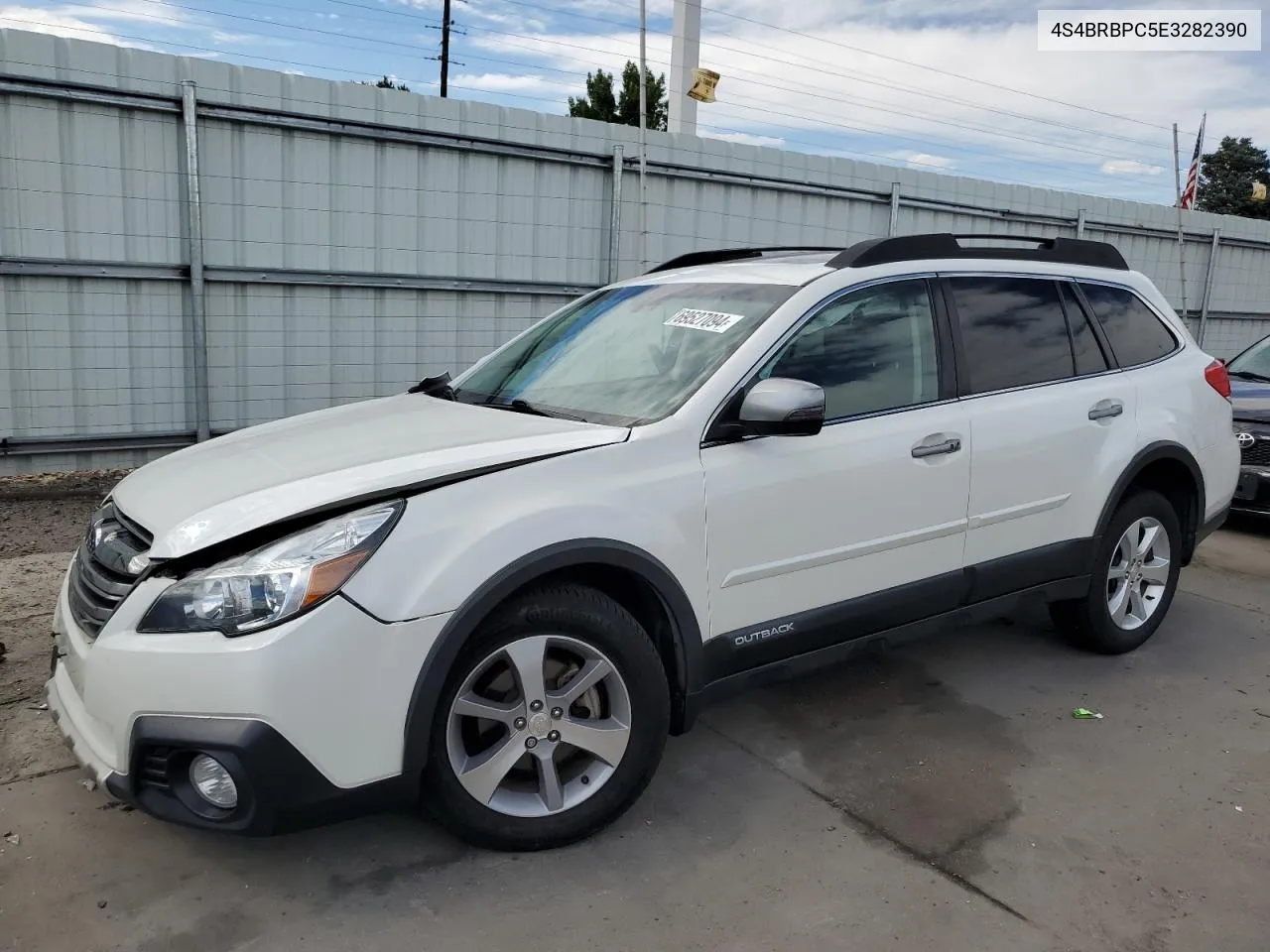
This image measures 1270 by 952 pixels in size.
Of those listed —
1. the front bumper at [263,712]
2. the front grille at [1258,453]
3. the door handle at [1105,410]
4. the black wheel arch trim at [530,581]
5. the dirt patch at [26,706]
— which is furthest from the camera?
the front grille at [1258,453]

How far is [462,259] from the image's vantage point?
26.2 feet

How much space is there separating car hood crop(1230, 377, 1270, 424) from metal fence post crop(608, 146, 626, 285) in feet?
15.9

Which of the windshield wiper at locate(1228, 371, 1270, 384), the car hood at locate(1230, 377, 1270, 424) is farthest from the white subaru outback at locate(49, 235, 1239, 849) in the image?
the windshield wiper at locate(1228, 371, 1270, 384)

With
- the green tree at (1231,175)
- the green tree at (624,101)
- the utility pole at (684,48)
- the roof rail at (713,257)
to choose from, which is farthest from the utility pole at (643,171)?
the green tree at (1231,175)

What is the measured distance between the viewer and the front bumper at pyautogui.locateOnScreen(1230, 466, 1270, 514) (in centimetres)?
675

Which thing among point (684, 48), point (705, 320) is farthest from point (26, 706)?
point (684, 48)

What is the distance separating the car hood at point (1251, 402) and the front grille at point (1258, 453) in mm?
143

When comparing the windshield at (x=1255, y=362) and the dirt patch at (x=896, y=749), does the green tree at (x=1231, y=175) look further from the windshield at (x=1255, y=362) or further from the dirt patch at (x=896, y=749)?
the dirt patch at (x=896, y=749)

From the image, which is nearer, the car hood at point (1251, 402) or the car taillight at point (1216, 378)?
A: the car taillight at point (1216, 378)

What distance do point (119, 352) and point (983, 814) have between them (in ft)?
20.5

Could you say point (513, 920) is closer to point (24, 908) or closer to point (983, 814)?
point (24, 908)

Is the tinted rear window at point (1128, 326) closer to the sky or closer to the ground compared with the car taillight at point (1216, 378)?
closer to the sky

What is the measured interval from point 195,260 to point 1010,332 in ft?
17.9

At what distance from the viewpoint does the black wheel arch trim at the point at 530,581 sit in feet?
8.36
